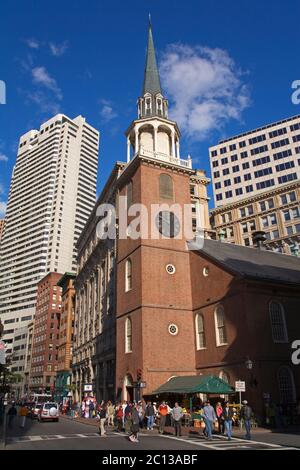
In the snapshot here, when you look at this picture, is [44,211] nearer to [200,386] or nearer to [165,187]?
[165,187]

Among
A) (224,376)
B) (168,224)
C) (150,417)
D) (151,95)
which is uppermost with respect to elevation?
(151,95)

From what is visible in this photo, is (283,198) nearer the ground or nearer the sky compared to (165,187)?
nearer the sky

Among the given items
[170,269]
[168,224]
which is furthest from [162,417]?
[168,224]

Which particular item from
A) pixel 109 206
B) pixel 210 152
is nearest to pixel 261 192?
A: pixel 210 152

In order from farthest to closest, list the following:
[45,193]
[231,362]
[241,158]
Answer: [45,193], [241,158], [231,362]

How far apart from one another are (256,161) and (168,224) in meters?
54.6

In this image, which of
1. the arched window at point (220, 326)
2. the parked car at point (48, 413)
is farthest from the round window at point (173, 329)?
the parked car at point (48, 413)

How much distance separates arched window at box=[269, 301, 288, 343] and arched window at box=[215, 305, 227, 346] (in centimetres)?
366

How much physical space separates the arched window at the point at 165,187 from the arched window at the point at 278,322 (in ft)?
49.4

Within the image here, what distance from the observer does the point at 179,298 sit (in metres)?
37.1

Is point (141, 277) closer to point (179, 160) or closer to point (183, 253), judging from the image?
point (183, 253)

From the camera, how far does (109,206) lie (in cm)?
5656

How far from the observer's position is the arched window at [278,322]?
31041mm

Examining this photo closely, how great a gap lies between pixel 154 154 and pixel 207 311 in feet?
54.9
